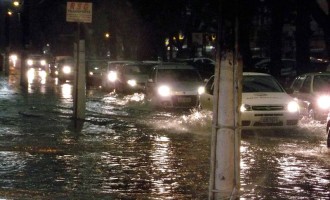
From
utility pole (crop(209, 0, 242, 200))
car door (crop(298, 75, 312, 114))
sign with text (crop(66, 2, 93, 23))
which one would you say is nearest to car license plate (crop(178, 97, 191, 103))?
car door (crop(298, 75, 312, 114))

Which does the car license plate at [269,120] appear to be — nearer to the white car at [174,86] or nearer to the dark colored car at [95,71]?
the white car at [174,86]

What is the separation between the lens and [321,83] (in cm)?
2367

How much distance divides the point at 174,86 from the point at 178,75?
163cm

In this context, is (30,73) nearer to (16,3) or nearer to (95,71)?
(95,71)

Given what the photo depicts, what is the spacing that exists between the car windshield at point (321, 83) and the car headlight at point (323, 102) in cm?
51

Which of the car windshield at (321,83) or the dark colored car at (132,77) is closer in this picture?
the car windshield at (321,83)

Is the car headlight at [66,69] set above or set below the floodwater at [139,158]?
above

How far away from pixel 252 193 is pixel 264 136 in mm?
8084

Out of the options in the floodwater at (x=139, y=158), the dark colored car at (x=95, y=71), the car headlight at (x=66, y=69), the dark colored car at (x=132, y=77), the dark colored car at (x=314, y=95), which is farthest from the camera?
the car headlight at (x=66, y=69)

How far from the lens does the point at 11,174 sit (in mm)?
12812

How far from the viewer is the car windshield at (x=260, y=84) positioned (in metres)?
20.7

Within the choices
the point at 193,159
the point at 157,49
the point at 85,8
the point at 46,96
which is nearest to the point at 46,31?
the point at 157,49

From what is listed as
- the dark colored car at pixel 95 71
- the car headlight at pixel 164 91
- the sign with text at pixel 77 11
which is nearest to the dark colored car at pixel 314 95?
the car headlight at pixel 164 91

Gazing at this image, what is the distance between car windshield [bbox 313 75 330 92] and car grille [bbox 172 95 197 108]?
491cm
